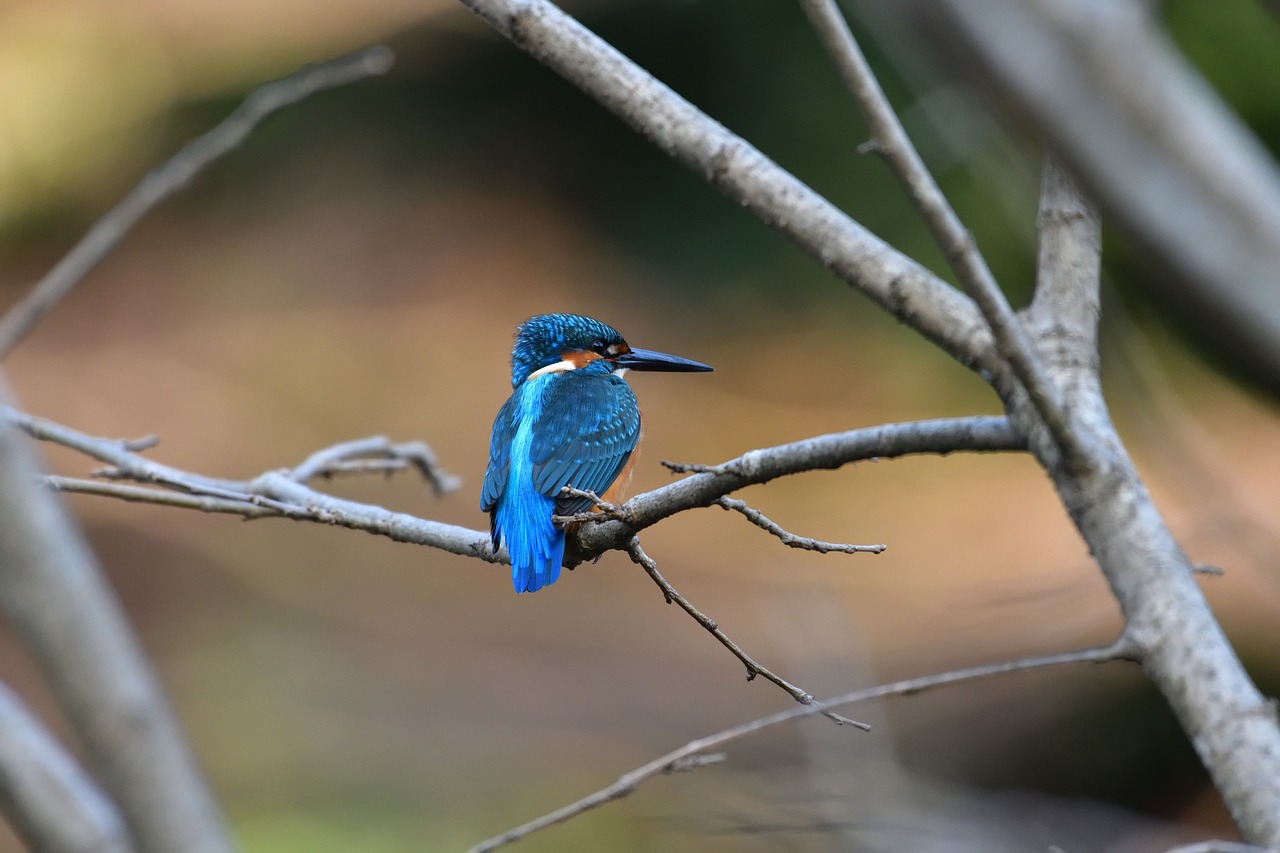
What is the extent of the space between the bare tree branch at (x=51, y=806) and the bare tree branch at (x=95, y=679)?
0.05m

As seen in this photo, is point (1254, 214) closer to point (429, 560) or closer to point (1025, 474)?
point (429, 560)

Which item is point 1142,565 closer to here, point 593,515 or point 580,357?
point 593,515

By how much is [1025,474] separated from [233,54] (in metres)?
7.61

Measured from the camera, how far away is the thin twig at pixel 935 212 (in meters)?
1.07

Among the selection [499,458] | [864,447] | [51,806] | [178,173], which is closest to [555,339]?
[499,458]

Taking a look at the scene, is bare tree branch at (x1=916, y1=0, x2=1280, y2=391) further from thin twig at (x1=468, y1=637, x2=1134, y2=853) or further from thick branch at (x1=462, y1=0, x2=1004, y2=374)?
thick branch at (x1=462, y1=0, x2=1004, y2=374)

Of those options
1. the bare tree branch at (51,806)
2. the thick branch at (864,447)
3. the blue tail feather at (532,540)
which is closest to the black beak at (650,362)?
the blue tail feather at (532,540)

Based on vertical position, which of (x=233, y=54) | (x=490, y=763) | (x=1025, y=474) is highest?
(x=233, y=54)

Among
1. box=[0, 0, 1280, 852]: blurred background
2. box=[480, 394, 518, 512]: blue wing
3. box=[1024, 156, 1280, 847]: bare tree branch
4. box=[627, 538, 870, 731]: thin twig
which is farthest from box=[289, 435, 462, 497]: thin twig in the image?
box=[1024, 156, 1280, 847]: bare tree branch

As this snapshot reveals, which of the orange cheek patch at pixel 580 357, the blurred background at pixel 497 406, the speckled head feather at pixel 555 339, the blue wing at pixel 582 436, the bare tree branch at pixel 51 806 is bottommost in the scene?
the bare tree branch at pixel 51 806

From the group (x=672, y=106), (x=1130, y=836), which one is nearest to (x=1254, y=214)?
(x=672, y=106)

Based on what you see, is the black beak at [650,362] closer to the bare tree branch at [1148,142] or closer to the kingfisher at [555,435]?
the kingfisher at [555,435]

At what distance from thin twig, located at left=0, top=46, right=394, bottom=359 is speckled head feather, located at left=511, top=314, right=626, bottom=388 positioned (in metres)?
0.73

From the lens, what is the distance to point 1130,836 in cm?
362
